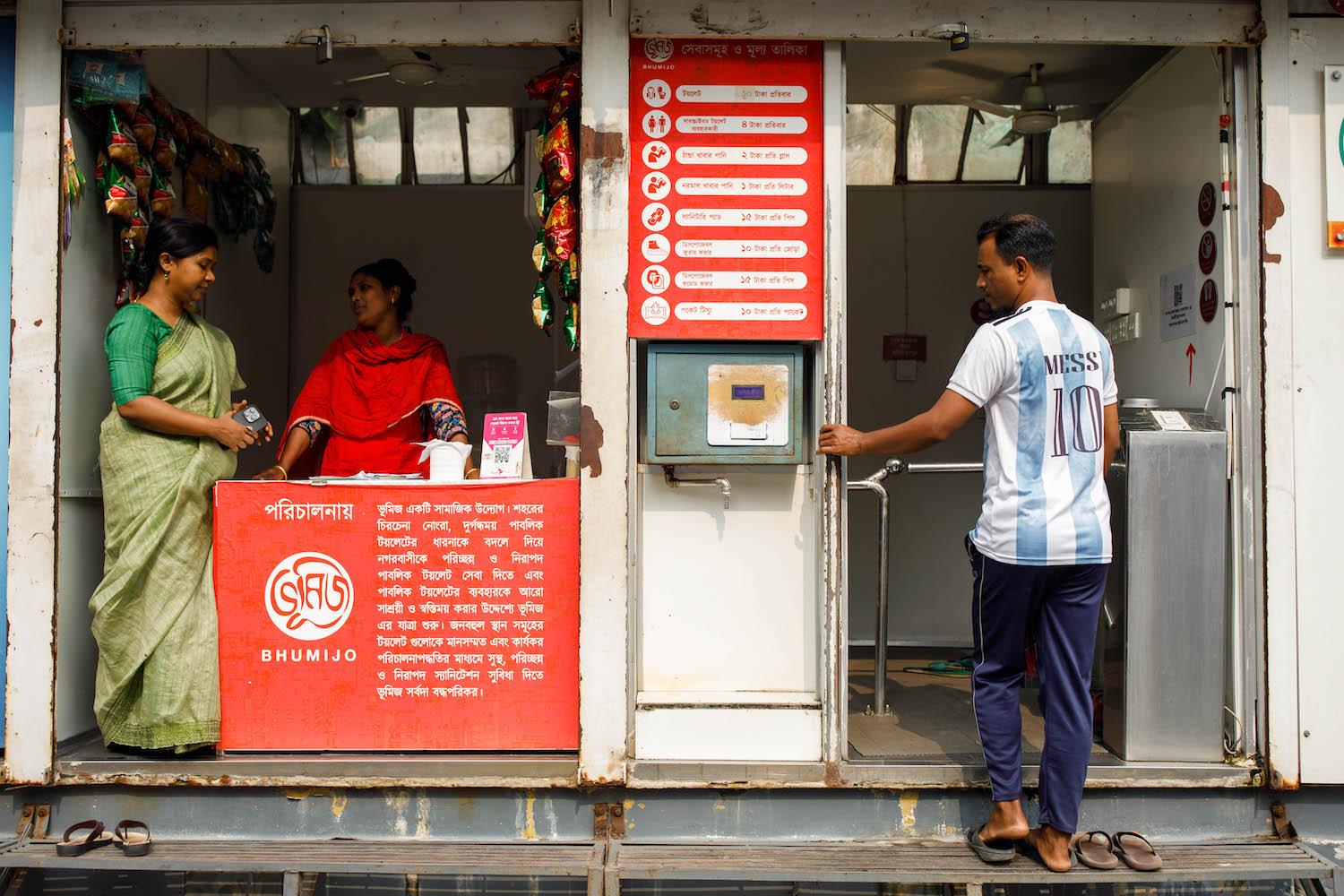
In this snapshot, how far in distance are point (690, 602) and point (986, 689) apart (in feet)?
3.36

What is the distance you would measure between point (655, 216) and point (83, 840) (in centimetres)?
273

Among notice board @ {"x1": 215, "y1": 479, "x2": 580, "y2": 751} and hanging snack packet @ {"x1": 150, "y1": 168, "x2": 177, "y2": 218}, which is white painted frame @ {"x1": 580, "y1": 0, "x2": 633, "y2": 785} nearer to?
notice board @ {"x1": 215, "y1": 479, "x2": 580, "y2": 751}

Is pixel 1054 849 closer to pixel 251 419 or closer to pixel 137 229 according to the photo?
pixel 251 419

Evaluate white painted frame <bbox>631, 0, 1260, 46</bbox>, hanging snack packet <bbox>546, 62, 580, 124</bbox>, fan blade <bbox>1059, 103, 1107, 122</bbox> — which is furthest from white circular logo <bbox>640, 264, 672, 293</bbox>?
fan blade <bbox>1059, 103, 1107, 122</bbox>

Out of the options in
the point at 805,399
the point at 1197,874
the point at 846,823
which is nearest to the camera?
the point at 1197,874

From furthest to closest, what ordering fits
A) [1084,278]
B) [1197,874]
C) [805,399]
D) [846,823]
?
[1084,278], [805,399], [846,823], [1197,874]

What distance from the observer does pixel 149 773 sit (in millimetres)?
3670

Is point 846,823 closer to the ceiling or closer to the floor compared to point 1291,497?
closer to the floor

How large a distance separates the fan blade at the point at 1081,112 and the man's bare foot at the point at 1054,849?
3.38 meters

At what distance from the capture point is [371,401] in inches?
180

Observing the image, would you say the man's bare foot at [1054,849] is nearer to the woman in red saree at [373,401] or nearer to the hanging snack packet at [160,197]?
the woman in red saree at [373,401]

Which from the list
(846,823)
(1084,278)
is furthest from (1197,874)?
(1084,278)

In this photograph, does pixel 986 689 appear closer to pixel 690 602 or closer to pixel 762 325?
pixel 690 602

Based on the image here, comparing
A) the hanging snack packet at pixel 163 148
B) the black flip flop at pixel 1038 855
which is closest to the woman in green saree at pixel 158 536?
the hanging snack packet at pixel 163 148
